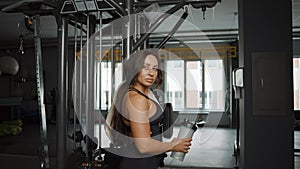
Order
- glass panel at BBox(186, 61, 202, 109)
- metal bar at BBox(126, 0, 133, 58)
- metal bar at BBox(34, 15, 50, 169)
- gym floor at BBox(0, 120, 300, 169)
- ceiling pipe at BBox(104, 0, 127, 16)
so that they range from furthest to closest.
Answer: glass panel at BBox(186, 61, 202, 109) < gym floor at BBox(0, 120, 300, 169) < metal bar at BBox(34, 15, 50, 169) < metal bar at BBox(126, 0, 133, 58) < ceiling pipe at BBox(104, 0, 127, 16)

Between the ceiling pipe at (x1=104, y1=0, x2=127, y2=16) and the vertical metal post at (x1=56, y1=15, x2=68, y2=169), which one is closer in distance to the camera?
the ceiling pipe at (x1=104, y1=0, x2=127, y2=16)

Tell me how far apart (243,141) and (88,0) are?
875mm

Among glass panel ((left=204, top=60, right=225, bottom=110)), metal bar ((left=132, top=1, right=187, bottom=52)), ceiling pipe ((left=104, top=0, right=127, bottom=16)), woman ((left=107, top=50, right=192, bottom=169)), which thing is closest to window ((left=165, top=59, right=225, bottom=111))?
glass panel ((left=204, top=60, right=225, bottom=110))

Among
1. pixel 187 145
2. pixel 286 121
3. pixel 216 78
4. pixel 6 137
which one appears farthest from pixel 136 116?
pixel 216 78

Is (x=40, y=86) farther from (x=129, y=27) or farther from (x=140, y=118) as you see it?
(x=140, y=118)

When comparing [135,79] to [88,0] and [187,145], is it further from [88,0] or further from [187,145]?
[88,0]

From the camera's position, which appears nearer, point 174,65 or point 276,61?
point 276,61

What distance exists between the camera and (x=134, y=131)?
0.95 meters

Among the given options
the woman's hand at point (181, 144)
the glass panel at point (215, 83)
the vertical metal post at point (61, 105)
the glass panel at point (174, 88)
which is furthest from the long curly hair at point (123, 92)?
the glass panel at point (215, 83)

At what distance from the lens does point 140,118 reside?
938 millimetres

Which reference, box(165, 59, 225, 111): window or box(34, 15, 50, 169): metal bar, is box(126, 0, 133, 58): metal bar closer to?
box(34, 15, 50, 169): metal bar

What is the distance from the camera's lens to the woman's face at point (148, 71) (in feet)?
3.21

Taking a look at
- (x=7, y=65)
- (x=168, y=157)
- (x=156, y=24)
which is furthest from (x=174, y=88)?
(x=156, y=24)

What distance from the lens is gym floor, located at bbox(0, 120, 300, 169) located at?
257 centimetres
